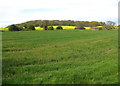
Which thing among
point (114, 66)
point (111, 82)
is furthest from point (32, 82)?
point (114, 66)

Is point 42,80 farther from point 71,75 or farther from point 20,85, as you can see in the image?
point 71,75

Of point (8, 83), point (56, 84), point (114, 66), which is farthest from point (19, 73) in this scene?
point (114, 66)

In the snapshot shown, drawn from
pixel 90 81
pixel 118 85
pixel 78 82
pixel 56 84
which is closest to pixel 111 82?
pixel 118 85

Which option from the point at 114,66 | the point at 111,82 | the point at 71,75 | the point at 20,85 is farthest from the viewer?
the point at 114,66

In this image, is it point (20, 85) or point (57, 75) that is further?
point (57, 75)

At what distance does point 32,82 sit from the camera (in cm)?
658

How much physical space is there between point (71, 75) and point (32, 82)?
2268 millimetres

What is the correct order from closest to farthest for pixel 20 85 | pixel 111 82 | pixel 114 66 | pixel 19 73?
pixel 20 85, pixel 111 82, pixel 19 73, pixel 114 66

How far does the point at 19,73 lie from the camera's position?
8.10 m

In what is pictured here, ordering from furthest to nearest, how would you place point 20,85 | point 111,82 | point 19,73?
point 19,73 < point 111,82 < point 20,85

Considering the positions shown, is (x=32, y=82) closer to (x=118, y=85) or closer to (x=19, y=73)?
(x=19, y=73)

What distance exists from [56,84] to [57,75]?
43.2 inches

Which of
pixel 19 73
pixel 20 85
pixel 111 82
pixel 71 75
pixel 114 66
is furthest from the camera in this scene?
pixel 114 66

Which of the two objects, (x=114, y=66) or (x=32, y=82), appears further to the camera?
(x=114, y=66)
